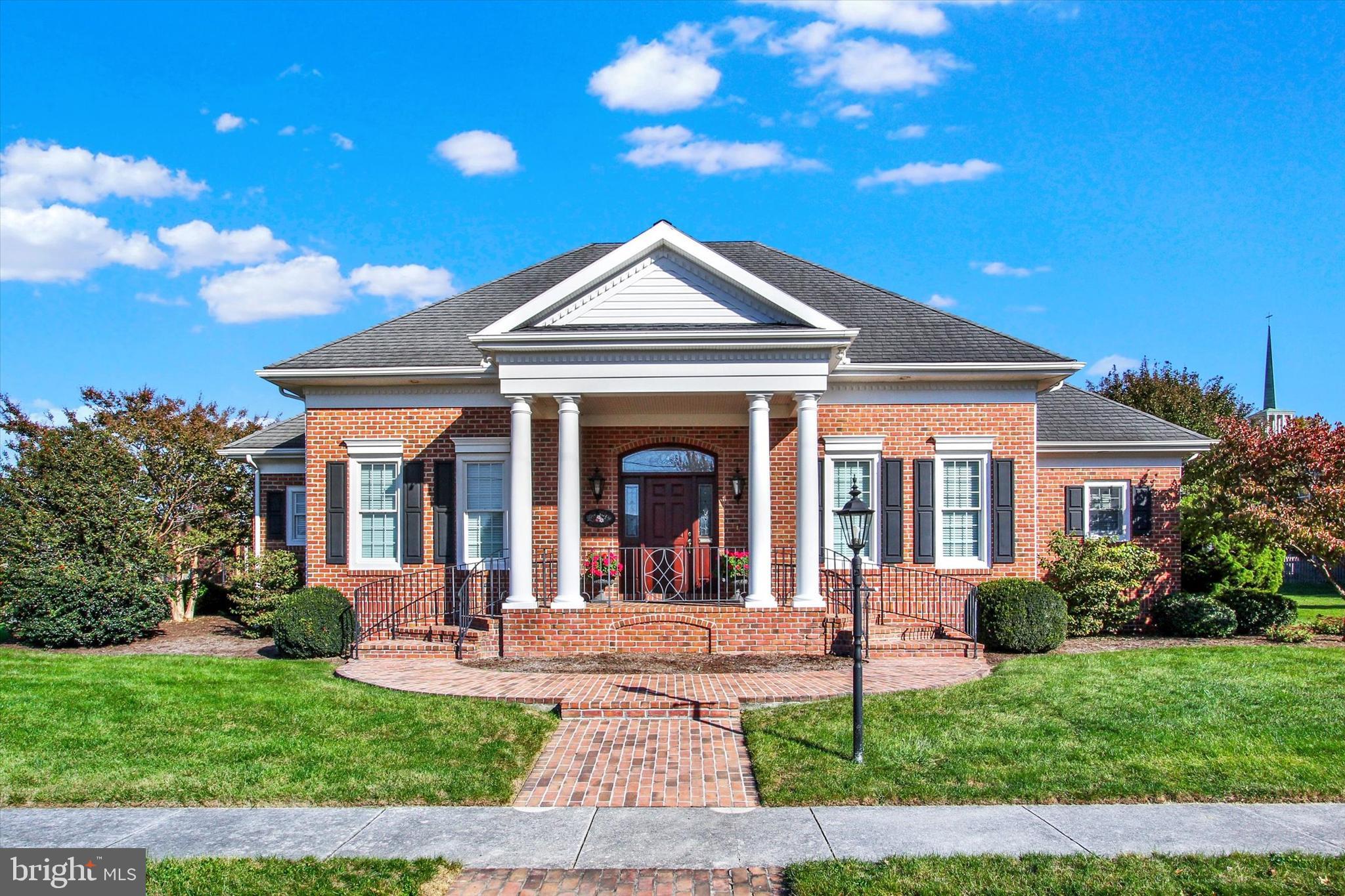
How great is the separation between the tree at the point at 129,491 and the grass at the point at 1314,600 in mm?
23717

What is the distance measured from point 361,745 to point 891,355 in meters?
11.0

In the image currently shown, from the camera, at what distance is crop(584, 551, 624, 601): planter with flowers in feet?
48.9

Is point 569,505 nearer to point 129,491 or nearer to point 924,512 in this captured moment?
point 924,512

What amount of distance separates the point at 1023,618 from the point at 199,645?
46.3ft

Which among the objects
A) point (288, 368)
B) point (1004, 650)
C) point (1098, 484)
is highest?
point (288, 368)

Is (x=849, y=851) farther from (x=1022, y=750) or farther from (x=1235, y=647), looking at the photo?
(x=1235, y=647)

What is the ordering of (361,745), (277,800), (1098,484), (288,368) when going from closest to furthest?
(277,800), (361,745), (288,368), (1098,484)

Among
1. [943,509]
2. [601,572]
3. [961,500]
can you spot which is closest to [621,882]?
[601,572]

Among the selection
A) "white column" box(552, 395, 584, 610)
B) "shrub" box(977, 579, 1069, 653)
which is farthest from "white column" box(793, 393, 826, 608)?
"white column" box(552, 395, 584, 610)

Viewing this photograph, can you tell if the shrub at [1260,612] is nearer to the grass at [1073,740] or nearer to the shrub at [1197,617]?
the shrub at [1197,617]

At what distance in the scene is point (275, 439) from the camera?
20188 mm

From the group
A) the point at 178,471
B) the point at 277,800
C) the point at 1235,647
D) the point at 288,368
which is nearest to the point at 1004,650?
the point at 1235,647

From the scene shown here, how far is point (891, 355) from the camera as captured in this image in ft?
52.2

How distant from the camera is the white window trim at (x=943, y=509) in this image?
1584 centimetres
